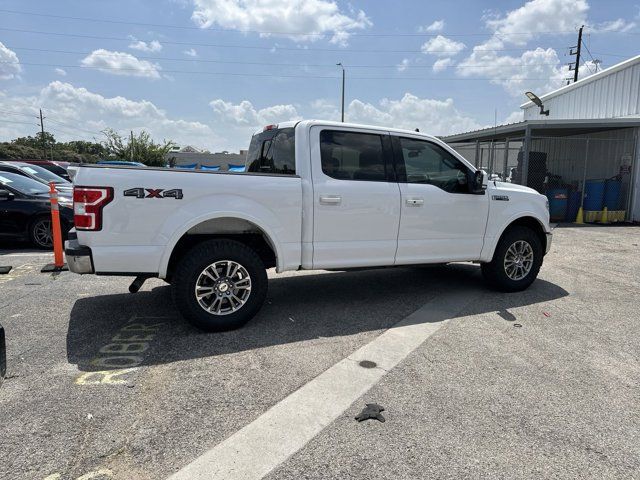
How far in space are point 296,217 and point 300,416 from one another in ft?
7.00

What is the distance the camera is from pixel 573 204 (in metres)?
14.7

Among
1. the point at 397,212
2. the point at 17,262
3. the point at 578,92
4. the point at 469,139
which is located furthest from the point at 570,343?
the point at 578,92

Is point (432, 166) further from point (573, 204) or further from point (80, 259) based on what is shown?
point (573, 204)

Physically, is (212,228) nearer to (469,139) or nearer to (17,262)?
(17,262)

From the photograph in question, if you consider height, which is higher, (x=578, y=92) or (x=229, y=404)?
(x=578, y=92)

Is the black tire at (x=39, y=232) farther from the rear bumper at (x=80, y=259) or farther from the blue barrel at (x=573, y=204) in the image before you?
the blue barrel at (x=573, y=204)

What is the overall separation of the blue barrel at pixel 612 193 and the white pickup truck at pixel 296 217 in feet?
33.2

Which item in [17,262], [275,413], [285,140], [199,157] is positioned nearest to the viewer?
[275,413]

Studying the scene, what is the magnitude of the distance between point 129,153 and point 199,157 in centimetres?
845

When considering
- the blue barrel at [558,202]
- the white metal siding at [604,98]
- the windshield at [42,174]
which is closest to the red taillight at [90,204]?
the windshield at [42,174]

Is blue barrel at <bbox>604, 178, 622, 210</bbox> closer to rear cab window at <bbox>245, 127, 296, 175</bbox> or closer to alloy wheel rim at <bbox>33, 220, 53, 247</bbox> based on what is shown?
rear cab window at <bbox>245, 127, 296, 175</bbox>

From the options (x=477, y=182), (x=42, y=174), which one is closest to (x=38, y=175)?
(x=42, y=174)

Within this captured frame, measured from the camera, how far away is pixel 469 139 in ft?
63.1

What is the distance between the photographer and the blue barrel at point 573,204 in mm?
14695
